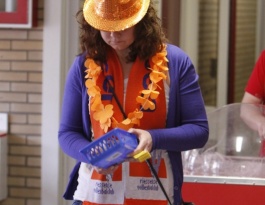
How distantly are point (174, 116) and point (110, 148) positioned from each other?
0.38 m

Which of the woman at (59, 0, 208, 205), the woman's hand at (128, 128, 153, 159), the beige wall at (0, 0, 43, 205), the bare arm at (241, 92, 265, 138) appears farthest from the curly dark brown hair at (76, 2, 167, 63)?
the beige wall at (0, 0, 43, 205)

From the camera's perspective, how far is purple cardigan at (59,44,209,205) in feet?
9.39

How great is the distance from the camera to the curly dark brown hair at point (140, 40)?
2934mm

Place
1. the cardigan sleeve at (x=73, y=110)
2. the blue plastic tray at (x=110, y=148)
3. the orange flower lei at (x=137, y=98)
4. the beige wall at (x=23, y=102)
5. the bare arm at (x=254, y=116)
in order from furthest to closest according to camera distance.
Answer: the beige wall at (x=23, y=102), the bare arm at (x=254, y=116), the cardigan sleeve at (x=73, y=110), the orange flower lei at (x=137, y=98), the blue plastic tray at (x=110, y=148)

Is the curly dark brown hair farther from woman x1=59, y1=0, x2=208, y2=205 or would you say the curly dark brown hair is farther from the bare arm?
the bare arm

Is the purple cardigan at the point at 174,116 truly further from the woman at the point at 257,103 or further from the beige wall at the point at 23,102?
the beige wall at the point at 23,102

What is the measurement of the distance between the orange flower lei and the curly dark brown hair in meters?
0.03

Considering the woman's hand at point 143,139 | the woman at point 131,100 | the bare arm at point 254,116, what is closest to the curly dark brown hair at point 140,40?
the woman at point 131,100

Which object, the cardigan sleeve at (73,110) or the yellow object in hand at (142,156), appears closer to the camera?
the yellow object in hand at (142,156)

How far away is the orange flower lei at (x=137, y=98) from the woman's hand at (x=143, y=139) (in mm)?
106

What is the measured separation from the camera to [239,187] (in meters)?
3.84

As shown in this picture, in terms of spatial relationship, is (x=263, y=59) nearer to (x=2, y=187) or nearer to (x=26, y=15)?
(x=26, y=15)

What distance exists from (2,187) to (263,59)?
2.11m

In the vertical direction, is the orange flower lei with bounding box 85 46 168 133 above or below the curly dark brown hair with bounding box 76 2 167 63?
below
